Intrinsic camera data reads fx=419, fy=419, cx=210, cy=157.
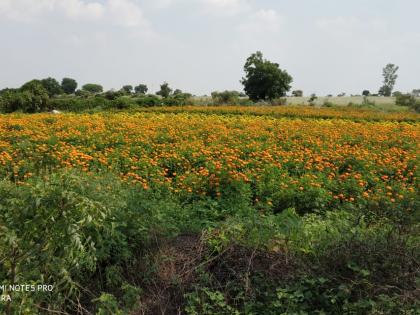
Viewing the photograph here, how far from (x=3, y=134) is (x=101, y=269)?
592 cm

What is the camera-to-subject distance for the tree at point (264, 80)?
42.9 metres

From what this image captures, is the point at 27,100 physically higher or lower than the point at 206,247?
lower

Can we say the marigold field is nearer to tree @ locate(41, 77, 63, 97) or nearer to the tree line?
the tree line

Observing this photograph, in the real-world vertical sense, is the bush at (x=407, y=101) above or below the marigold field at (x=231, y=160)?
below

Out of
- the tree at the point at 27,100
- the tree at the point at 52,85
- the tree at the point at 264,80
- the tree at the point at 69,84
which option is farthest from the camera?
the tree at the point at 69,84

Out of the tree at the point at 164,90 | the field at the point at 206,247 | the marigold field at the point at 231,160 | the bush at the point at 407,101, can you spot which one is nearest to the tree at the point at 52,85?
the tree at the point at 164,90

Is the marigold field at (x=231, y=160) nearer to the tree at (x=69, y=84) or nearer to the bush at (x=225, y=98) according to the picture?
the bush at (x=225, y=98)

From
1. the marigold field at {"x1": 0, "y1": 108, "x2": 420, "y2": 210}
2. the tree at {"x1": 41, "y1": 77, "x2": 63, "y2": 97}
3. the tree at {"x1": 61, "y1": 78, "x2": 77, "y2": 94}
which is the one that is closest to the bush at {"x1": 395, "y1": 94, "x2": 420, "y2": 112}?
the marigold field at {"x1": 0, "y1": 108, "x2": 420, "y2": 210}

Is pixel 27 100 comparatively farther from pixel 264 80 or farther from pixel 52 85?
pixel 52 85

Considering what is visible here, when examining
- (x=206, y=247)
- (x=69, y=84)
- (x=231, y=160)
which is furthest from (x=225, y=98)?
(x=69, y=84)

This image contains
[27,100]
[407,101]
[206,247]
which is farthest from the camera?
[407,101]

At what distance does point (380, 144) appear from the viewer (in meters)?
8.89

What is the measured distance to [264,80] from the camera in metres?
43.4

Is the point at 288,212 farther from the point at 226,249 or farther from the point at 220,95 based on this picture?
the point at 220,95
